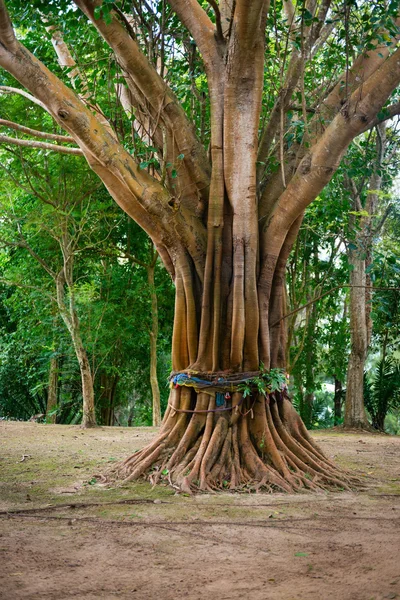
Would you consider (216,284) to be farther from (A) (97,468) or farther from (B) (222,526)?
(B) (222,526)

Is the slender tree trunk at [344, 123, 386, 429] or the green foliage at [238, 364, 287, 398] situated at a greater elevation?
the slender tree trunk at [344, 123, 386, 429]

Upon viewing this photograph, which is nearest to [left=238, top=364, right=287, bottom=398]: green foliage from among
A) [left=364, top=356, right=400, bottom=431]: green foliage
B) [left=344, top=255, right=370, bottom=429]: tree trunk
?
[left=344, top=255, right=370, bottom=429]: tree trunk

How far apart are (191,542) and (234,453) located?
215cm

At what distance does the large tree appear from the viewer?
5.70 metres

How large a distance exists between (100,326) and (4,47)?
31.1 ft

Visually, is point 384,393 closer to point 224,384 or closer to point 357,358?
point 357,358

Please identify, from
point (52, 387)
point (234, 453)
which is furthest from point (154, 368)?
point (234, 453)

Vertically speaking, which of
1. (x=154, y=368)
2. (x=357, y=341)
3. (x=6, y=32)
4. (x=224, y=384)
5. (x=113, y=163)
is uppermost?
(x=6, y=32)

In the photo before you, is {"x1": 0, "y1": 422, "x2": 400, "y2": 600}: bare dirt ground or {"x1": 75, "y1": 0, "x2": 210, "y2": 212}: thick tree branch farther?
{"x1": 75, "y1": 0, "x2": 210, "y2": 212}: thick tree branch

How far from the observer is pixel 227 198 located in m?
6.40

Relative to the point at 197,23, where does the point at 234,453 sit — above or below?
below

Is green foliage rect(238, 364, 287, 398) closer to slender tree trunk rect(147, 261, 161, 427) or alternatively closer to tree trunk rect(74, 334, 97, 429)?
tree trunk rect(74, 334, 97, 429)

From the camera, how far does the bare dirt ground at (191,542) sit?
287cm

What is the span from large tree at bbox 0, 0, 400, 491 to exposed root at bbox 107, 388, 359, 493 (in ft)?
0.05
